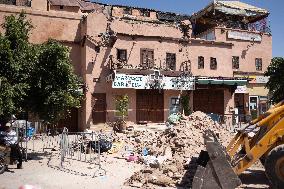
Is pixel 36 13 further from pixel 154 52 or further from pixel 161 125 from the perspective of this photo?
pixel 161 125

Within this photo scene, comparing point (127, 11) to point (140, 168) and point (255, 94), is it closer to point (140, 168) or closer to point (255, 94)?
point (255, 94)

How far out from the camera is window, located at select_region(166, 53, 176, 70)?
28.9 metres

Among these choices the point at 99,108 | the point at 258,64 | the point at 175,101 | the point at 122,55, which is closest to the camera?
the point at 99,108

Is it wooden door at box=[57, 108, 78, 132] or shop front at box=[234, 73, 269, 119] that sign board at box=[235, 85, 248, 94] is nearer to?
shop front at box=[234, 73, 269, 119]

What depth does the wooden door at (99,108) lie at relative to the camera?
2594 centimetres

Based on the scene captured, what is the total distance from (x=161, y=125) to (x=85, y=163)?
13.6 meters

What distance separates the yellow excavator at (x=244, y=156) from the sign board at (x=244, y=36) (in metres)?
24.4

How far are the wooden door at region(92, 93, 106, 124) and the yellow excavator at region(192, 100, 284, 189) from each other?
54.2ft

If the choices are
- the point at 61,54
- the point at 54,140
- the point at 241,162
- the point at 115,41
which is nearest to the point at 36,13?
the point at 115,41

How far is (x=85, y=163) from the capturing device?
14.2 meters

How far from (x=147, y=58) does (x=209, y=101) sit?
693 cm

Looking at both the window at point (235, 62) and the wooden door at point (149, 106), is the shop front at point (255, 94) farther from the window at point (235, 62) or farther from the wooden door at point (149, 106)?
the wooden door at point (149, 106)

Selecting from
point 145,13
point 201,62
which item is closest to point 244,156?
point 201,62

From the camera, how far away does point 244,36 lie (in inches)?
1334
